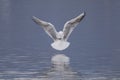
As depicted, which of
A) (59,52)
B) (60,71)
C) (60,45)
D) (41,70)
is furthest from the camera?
(59,52)

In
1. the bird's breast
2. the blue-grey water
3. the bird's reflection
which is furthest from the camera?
the bird's breast

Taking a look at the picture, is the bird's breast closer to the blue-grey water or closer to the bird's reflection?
the bird's reflection

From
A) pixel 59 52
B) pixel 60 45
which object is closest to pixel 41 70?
pixel 60 45

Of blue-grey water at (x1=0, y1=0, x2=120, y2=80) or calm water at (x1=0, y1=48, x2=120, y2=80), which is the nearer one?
calm water at (x1=0, y1=48, x2=120, y2=80)

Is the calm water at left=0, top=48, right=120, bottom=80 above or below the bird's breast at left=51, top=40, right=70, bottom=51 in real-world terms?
below

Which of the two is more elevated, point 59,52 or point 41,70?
point 59,52

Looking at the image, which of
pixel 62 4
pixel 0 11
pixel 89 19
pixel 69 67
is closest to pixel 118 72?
pixel 69 67

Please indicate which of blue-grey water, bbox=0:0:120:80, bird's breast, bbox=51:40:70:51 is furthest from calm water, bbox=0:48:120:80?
bird's breast, bbox=51:40:70:51

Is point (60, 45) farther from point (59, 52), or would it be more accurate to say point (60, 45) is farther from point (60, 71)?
point (60, 71)

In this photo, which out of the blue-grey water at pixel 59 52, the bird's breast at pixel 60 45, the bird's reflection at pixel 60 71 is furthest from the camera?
the bird's breast at pixel 60 45

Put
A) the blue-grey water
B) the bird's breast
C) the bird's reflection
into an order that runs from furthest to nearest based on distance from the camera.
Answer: the bird's breast
the blue-grey water
the bird's reflection

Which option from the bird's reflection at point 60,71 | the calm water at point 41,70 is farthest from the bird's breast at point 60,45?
the calm water at point 41,70

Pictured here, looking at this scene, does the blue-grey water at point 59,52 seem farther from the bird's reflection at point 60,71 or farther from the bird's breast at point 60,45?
the bird's breast at point 60,45

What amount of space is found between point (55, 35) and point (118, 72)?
4.65 m
